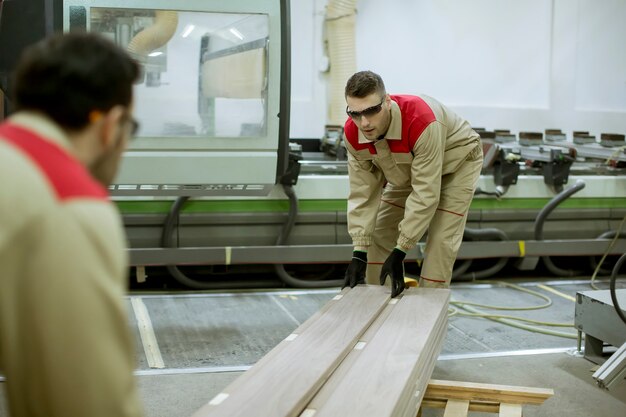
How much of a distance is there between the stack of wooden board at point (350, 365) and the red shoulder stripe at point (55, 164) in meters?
0.97

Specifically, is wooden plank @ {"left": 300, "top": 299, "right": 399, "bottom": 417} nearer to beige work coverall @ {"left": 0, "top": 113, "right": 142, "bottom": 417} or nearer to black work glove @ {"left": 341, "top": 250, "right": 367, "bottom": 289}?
black work glove @ {"left": 341, "top": 250, "right": 367, "bottom": 289}

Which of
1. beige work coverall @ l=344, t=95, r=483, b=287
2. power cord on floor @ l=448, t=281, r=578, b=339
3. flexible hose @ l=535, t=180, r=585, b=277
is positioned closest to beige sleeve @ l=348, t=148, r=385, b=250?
beige work coverall @ l=344, t=95, r=483, b=287

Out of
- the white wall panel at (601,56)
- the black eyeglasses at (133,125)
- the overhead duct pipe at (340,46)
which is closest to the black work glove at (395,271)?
the black eyeglasses at (133,125)

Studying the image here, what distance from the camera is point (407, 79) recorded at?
312 inches

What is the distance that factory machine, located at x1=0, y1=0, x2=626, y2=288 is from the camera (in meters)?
4.21

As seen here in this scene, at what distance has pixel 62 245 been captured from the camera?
3.43ft

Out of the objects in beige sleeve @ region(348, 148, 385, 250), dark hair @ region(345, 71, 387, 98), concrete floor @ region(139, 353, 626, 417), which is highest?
dark hair @ region(345, 71, 387, 98)

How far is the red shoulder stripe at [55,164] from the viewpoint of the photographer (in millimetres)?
1081

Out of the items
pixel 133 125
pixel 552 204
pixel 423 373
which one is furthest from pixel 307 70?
pixel 133 125

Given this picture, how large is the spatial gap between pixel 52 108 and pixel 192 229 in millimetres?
4287

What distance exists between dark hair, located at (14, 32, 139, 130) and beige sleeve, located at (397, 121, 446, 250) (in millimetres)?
2408

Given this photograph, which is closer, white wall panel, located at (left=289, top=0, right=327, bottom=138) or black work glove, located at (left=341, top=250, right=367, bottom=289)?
black work glove, located at (left=341, top=250, right=367, bottom=289)

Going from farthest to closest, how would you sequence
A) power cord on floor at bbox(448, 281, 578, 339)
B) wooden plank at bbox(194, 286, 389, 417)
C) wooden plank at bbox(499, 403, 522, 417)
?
power cord on floor at bbox(448, 281, 578, 339), wooden plank at bbox(499, 403, 522, 417), wooden plank at bbox(194, 286, 389, 417)

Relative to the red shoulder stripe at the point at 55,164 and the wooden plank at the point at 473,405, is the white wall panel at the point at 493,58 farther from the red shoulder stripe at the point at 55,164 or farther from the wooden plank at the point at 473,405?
the red shoulder stripe at the point at 55,164
